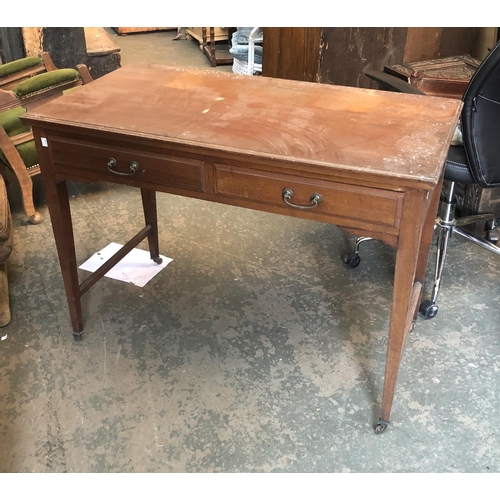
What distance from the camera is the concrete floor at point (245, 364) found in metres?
1.64

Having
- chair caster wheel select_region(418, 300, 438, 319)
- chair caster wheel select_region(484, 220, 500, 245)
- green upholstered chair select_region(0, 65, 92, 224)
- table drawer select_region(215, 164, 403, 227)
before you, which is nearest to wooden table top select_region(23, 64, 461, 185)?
table drawer select_region(215, 164, 403, 227)

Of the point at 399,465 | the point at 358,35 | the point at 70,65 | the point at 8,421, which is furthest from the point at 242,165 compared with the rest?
the point at 70,65

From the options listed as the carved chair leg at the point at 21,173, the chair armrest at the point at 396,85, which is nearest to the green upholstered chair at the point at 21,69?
the carved chair leg at the point at 21,173

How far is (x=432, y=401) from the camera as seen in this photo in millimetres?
1800

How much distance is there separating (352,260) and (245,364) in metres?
0.76

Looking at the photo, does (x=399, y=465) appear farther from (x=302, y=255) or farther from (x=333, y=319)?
(x=302, y=255)

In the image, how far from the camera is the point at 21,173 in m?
2.73

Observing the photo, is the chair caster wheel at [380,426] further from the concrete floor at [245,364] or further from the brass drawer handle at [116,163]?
the brass drawer handle at [116,163]

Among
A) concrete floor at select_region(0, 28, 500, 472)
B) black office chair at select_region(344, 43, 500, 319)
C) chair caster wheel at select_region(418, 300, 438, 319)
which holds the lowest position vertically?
concrete floor at select_region(0, 28, 500, 472)

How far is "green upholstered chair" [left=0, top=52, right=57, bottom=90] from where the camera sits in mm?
2887

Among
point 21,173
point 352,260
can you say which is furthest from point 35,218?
point 352,260

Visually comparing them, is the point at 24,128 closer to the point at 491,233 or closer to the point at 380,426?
the point at 380,426

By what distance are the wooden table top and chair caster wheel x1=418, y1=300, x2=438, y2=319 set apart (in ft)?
2.59

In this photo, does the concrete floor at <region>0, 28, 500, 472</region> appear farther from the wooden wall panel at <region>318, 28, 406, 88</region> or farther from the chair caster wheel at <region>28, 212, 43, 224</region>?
the wooden wall panel at <region>318, 28, 406, 88</region>
